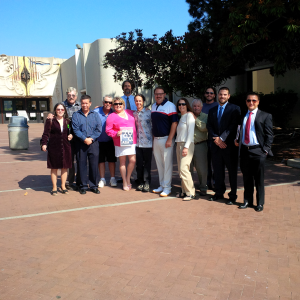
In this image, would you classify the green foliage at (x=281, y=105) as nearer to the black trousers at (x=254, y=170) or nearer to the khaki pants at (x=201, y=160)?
the khaki pants at (x=201, y=160)

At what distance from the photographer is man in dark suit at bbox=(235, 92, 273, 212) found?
5.28 metres

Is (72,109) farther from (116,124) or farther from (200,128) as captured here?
(200,128)

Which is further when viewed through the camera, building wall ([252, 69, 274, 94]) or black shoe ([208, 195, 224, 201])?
building wall ([252, 69, 274, 94])

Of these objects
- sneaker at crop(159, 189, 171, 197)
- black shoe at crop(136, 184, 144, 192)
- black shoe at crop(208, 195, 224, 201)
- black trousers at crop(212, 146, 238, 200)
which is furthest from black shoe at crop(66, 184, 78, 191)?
black trousers at crop(212, 146, 238, 200)

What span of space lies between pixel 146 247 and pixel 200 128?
8.93 ft

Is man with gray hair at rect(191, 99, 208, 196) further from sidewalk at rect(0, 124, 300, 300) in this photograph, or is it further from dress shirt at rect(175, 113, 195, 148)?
sidewalk at rect(0, 124, 300, 300)

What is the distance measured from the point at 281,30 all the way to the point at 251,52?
1467 mm

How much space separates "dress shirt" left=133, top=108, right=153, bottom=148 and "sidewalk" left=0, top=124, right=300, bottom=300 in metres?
1.01

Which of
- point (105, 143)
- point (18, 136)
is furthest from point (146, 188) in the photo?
point (18, 136)

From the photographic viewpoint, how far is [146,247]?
418 centimetres

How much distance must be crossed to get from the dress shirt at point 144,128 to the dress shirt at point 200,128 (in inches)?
37.5

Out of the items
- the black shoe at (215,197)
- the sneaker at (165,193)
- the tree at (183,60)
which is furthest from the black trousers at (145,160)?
the tree at (183,60)

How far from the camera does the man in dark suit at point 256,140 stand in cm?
528

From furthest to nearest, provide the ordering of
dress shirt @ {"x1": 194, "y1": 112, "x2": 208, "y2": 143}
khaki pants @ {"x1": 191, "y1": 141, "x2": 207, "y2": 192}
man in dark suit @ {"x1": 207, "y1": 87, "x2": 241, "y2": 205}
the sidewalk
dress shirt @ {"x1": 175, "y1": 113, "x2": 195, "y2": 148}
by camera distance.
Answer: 1. khaki pants @ {"x1": 191, "y1": 141, "x2": 207, "y2": 192}
2. dress shirt @ {"x1": 194, "y1": 112, "x2": 208, "y2": 143}
3. dress shirt @ {"x1": 175, "y1": 113, "x2": 195, "y2": 148}
4. man in dark suit @ {"x1": 207, "y1": 87, "x2": 241, "y2": 205}
5. the sidewalk
